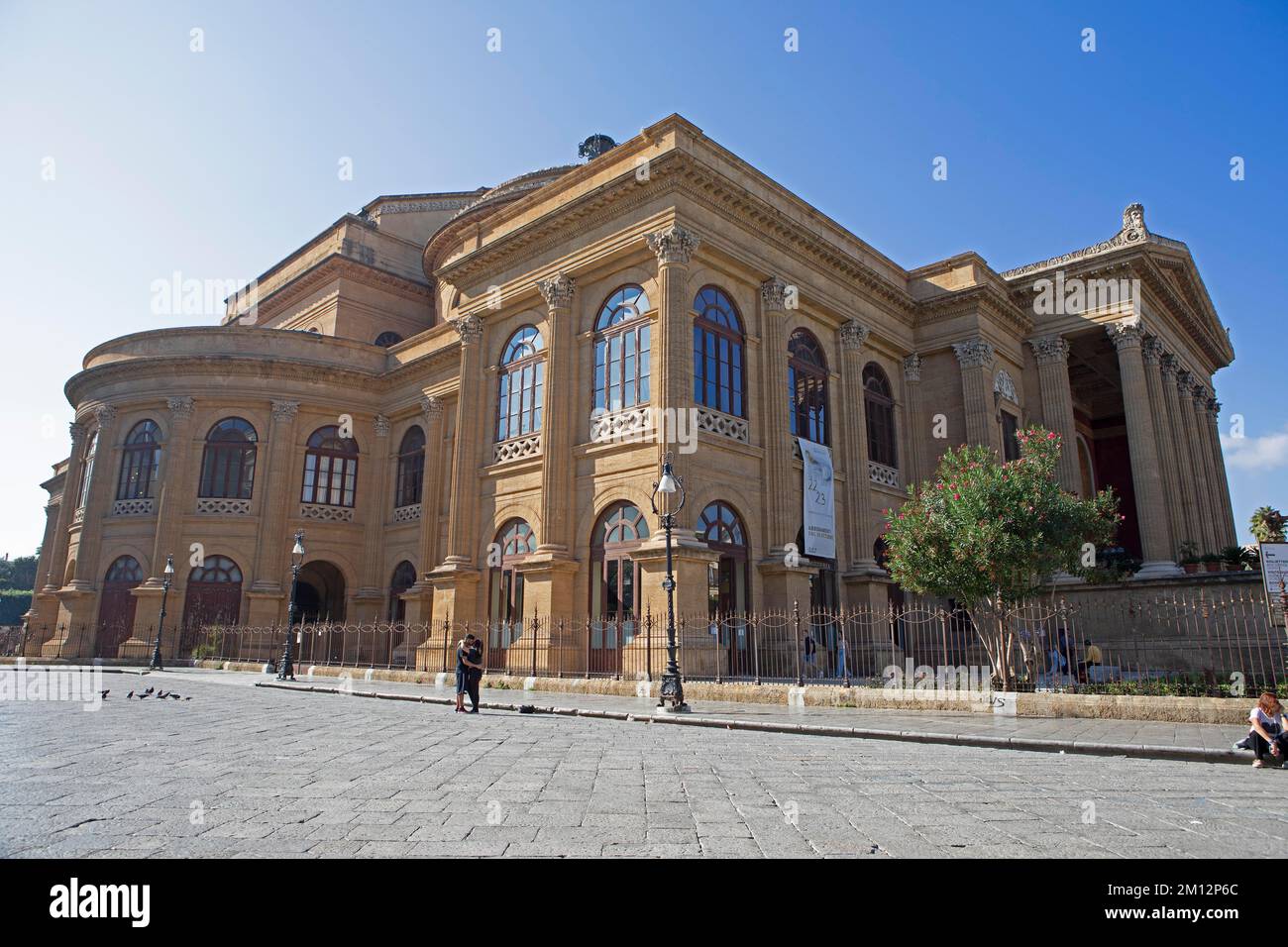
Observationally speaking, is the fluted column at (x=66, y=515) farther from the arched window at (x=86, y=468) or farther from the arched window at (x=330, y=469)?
the arched window at (x=330, y=469)

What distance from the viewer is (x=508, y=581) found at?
22.5 metres

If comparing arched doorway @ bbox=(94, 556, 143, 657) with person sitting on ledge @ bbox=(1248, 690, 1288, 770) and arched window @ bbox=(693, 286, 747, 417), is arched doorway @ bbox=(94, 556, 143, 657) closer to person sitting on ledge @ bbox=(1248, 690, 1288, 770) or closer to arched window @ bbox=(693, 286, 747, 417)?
arched window @ bbox=(693, 286, 747, 417)

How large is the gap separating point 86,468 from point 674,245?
90.7 ft

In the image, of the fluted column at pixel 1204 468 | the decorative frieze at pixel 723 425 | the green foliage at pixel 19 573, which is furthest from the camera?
the green foliage at pixel 19 573

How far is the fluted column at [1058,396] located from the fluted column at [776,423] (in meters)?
11.6

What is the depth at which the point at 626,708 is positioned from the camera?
13.6m

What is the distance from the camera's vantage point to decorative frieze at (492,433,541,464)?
73.7ft

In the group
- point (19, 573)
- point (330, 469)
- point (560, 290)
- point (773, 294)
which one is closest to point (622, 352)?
point (560, 290)

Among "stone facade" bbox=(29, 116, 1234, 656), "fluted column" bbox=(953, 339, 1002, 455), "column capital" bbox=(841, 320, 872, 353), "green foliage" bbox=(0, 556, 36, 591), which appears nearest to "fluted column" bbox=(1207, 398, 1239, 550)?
"stone facade" bbox=(29, 116, 1234, 656)

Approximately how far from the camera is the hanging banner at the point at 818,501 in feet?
72.3

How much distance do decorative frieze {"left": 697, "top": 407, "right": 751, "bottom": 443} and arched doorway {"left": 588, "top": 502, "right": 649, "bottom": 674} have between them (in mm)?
2685

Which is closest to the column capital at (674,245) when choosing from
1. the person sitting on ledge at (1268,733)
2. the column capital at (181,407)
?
the person sitting on ledge at (1268,733)
